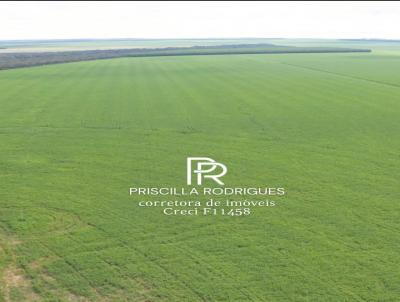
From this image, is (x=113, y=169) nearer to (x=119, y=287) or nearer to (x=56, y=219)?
Answer: (x=56, y=219)

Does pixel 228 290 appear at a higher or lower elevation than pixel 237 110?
lower

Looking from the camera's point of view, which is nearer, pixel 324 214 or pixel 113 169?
pixel 324 214

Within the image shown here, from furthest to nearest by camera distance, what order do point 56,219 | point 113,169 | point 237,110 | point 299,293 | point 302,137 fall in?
point 237,110 → point 302,137 → point 113,169 → point 56,219 → point 299,293

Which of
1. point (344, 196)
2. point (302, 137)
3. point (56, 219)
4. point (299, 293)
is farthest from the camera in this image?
point (302, 137)

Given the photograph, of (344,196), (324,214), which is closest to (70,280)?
(324,214)

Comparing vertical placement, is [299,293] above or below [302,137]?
below

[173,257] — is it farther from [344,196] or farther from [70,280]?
[344,196]

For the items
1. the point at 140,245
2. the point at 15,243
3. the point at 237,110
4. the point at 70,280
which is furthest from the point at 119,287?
the point at 237,110
